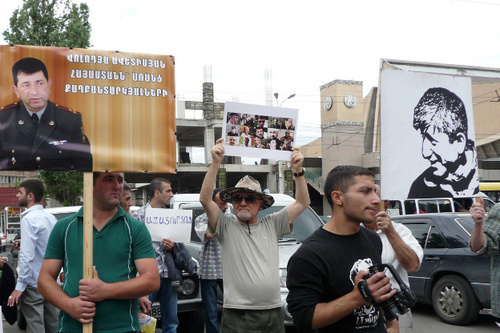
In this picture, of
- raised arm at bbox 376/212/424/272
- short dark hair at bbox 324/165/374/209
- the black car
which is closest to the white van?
the black car

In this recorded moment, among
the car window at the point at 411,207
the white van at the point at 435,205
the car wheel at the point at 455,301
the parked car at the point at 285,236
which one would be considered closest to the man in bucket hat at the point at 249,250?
the parked car at the point at 285,236

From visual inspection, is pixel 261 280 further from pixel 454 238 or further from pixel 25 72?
pixel 454 238

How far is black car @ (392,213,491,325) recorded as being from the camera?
7480 mm

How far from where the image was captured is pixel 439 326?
25.4ft

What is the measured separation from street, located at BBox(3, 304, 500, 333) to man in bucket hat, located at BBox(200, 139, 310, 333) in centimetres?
437

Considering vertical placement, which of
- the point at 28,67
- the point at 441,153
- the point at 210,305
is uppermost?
the point at 28,67

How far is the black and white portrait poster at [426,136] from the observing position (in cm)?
418

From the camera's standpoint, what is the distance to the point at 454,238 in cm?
802

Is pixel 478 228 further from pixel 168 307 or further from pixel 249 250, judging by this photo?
pixel 168 307

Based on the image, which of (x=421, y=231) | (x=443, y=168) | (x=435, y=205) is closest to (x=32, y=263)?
(x=443, y=168)

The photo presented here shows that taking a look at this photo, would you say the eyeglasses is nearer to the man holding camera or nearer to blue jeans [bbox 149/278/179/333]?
the man holding camera

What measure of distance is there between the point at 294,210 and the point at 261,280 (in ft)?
2.43

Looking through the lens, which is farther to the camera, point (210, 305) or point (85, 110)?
point (210, 305)

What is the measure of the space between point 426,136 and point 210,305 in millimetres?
3227
